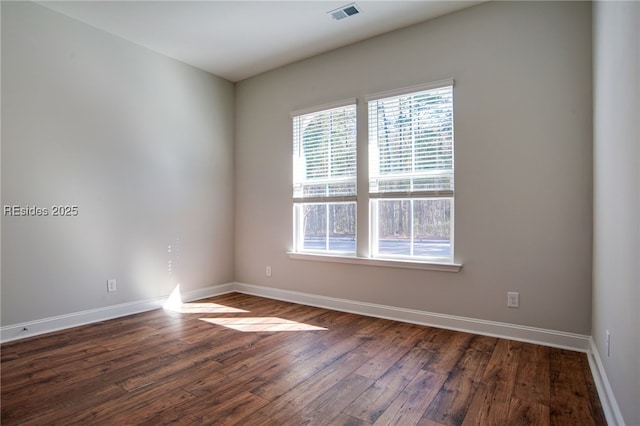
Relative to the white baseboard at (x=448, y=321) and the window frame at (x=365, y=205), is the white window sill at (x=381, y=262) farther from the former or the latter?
the white baseboard at (x=448, y=321)

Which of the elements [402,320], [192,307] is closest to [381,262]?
[402,320]

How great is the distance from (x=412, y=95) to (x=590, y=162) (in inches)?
64.8

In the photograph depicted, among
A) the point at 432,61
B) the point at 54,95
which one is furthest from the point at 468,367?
the point at 54,95

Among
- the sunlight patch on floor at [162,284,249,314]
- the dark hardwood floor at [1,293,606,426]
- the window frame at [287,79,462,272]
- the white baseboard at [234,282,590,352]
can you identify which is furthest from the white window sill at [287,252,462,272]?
the sunlight patch on floor at [162,284,249,314]

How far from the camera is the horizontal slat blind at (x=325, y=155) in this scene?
156 inches

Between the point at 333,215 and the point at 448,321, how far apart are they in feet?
5.61

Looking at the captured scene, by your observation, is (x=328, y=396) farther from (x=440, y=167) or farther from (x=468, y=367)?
(x=440, y=167)

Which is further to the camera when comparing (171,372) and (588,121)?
(588,121)

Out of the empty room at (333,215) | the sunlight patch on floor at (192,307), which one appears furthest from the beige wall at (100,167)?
the sunlight patch on floor at (192,307)

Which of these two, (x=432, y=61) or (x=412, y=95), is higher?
(x=432, y=61)

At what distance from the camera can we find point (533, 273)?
2.91 m

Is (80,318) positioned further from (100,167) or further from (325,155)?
(325,155)

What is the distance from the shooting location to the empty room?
6.66 ft

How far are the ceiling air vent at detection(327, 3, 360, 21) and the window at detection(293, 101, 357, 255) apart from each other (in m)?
0.87
